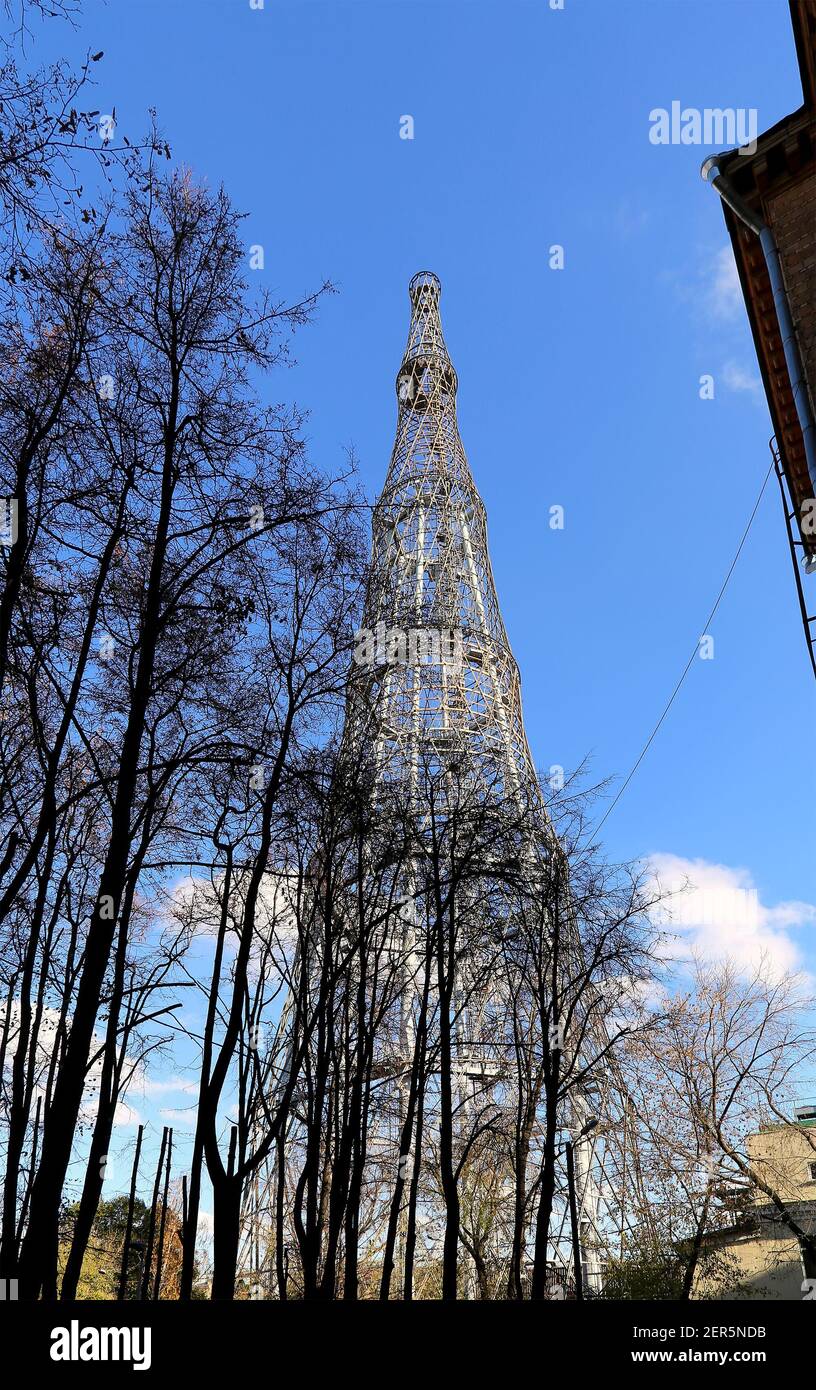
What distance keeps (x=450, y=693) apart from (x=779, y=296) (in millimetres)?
17561

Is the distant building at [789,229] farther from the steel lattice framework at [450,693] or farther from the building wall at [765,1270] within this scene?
the building wall at [765,1270]

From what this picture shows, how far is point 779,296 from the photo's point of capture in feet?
38.2

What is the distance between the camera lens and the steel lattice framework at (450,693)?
1761cm

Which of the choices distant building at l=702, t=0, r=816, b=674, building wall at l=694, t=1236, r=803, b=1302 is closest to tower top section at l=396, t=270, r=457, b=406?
distant building at l=702, t=0, r=816, b=674

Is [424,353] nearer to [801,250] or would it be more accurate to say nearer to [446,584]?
[446,584]

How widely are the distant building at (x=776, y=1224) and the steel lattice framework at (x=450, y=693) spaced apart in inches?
127

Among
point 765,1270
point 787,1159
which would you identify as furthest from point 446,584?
point 765,1270

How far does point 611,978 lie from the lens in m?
16.4

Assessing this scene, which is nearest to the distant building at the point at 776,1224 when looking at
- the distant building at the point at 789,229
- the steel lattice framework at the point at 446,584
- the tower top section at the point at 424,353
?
the steel lattice framework at the point at 446,584
